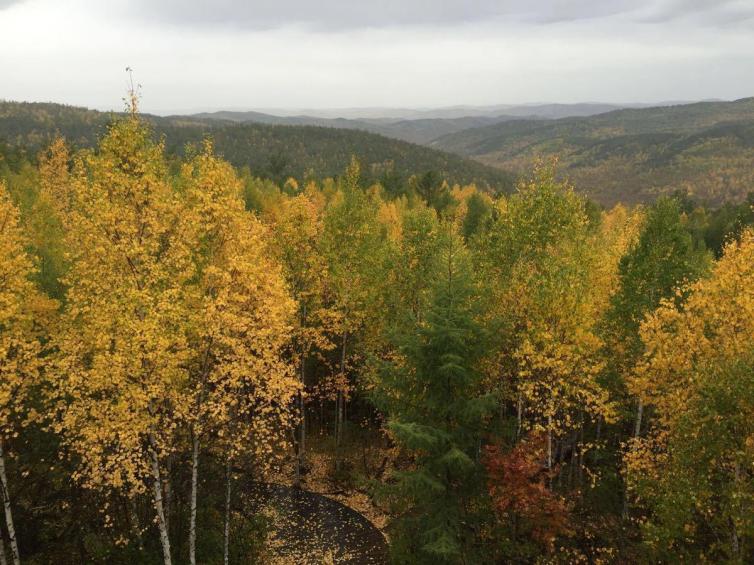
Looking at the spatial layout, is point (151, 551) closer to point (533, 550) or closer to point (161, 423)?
point (161, 423)

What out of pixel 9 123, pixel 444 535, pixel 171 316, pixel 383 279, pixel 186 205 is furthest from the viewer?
pixel 9 123

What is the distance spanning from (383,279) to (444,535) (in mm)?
16244

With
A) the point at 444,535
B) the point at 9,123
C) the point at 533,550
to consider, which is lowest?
the point at 533,550

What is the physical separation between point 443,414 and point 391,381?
2.43 meters

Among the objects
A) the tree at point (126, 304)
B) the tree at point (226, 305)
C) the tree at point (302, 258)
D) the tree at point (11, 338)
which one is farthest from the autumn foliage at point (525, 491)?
the tree at point (11, 338)

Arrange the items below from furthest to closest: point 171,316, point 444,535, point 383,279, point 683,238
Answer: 1. point 383,279
2. point 683,238
3. point 444,535
4. point 171,316

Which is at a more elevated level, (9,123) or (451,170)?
(9,123)

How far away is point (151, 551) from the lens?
19.0 meters

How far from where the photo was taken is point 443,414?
719 inches

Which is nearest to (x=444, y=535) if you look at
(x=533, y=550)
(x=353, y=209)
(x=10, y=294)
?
(x=533, y=550)

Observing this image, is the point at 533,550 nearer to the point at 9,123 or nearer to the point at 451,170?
the point at 451,170

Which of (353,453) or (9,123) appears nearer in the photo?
(353,453)

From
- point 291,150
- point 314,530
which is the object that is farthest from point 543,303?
point 291,150

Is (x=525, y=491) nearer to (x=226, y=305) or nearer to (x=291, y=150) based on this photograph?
(x=226, y=305)
